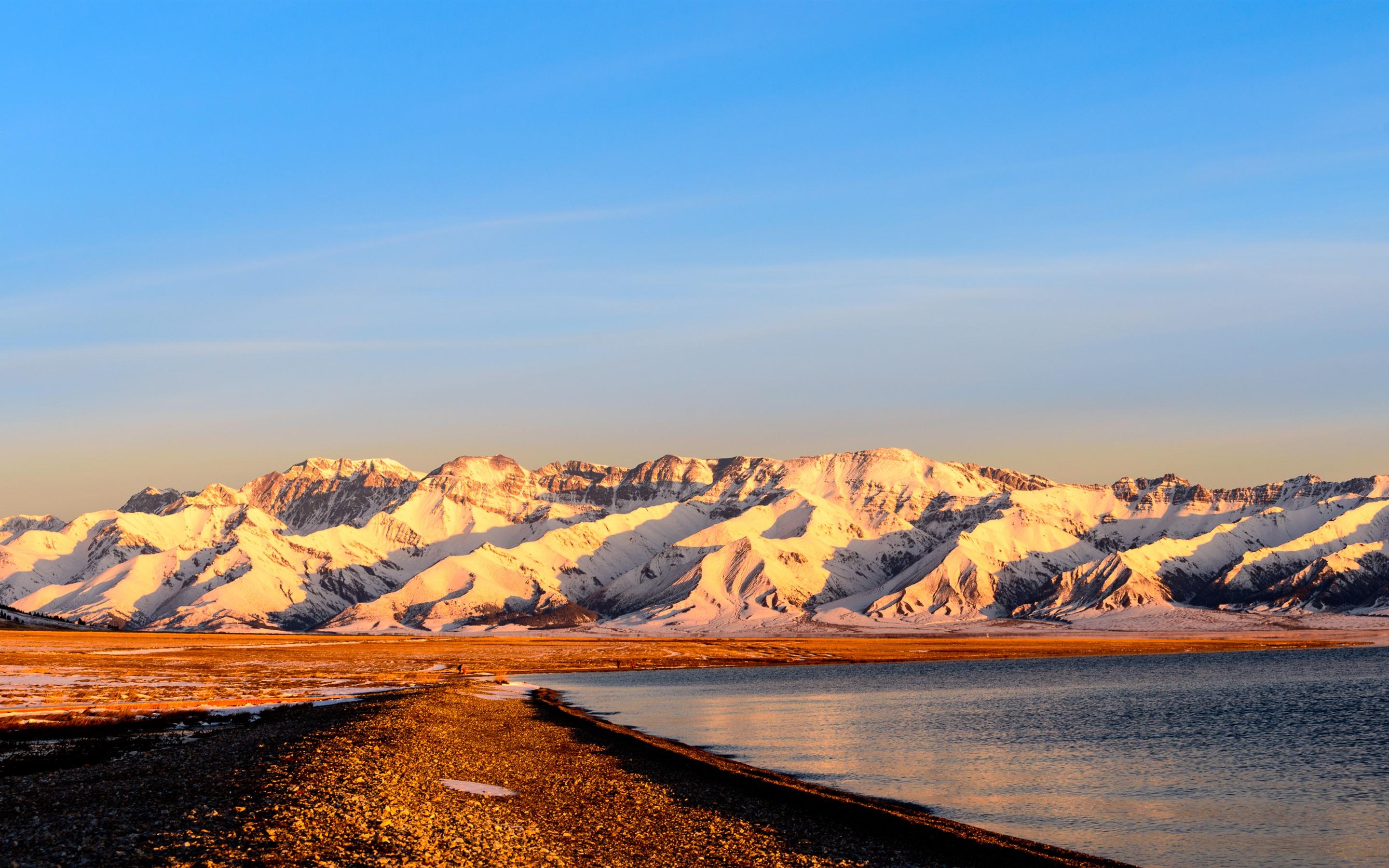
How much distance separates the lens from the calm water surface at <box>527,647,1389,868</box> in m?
37.7

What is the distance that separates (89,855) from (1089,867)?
2434cm

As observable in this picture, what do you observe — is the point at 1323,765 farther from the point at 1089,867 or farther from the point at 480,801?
the point at 480,801

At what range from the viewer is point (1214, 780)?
4938cm

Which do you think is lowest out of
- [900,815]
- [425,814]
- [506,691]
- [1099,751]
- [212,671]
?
[506,691]

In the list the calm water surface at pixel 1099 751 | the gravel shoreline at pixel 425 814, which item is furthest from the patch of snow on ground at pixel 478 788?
the calm water surface at pixel 1099 751

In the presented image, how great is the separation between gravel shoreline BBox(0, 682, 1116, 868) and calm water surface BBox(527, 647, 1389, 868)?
5907 millimetres

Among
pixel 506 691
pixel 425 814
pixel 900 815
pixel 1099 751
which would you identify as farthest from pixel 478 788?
pixel 506 691

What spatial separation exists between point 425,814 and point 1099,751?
4123 centimetres

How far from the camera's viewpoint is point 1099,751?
59906mm

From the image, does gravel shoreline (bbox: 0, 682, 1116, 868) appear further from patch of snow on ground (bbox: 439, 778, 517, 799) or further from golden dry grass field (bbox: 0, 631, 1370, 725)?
golden dry grass field (bbox: 0, 631, 1370, 725)

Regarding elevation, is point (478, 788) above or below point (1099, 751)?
above

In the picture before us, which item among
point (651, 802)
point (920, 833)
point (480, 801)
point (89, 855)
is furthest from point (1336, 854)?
point (89, 855)

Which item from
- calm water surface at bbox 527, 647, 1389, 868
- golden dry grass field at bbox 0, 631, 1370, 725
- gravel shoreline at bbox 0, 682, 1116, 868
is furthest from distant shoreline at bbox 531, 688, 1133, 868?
golden dry grass field at bbox 0, 631, 1370, 725

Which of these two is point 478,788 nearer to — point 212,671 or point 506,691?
point 506,691
